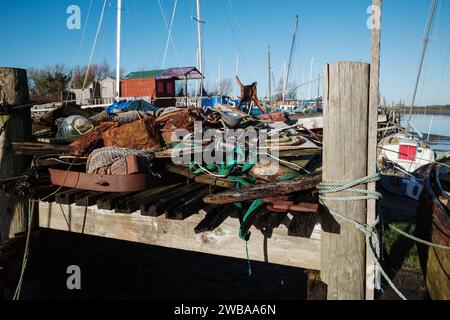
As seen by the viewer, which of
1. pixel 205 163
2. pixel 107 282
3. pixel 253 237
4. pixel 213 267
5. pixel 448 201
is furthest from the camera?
pixel 213 267

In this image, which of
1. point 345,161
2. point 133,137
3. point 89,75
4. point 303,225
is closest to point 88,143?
point 133,137

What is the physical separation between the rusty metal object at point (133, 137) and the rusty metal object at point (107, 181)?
72 centimetres

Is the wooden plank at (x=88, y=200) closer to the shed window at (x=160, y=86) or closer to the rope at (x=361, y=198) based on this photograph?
the rope at (x=361, y=198)

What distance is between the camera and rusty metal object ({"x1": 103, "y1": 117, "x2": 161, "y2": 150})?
432 centimetres

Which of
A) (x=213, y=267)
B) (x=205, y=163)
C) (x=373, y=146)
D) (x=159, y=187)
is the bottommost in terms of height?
(x=213, y=267)

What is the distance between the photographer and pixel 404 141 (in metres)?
12.4

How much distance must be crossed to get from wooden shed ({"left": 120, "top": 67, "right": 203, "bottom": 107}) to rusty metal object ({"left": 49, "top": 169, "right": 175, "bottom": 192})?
22393 mm

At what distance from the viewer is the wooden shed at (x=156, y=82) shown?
86.4 ft

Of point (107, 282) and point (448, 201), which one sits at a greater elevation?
point (448, 201)

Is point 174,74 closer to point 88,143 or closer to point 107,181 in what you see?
point 88,143

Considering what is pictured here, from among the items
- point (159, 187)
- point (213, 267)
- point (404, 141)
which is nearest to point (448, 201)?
point (159, 187)

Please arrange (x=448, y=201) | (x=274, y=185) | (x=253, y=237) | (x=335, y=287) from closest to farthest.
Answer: (x=335, y=287) → (x=274, y=185) → (x=253, y=237) → (x=448, y=201)
